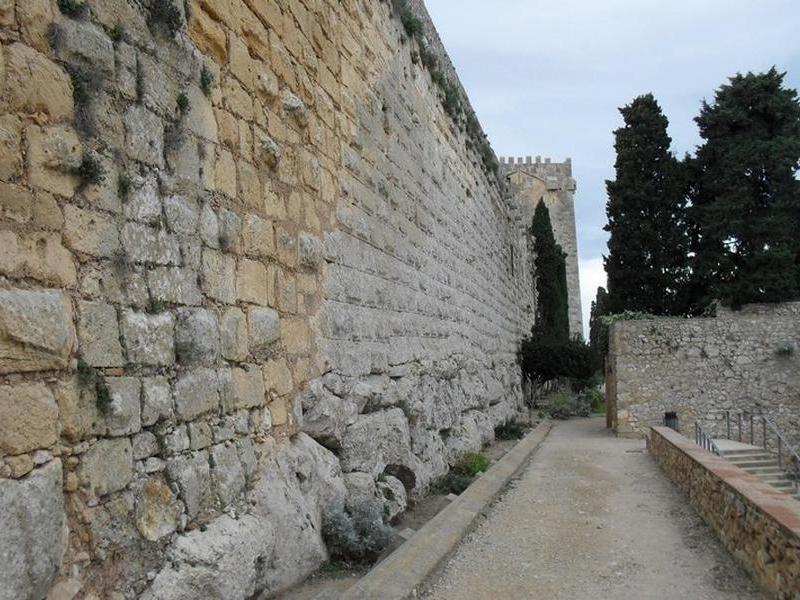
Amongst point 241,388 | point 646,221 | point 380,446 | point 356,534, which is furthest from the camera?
point 646,221

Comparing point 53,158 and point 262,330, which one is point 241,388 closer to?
point 262,330

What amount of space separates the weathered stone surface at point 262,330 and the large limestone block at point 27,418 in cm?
159

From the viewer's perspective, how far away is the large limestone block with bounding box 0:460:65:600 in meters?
2.51

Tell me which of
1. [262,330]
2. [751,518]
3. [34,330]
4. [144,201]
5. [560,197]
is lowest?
[751,518]

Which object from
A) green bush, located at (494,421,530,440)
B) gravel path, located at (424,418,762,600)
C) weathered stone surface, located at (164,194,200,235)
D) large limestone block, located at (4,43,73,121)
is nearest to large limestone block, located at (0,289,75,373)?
large limestone block, located at (4,43,73,121)

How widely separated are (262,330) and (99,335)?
1430 millimetres

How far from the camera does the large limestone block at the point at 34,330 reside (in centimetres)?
263

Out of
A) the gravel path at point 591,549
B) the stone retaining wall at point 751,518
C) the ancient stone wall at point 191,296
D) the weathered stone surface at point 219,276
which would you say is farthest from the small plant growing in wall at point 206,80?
the stone retaining wall at point 751,518

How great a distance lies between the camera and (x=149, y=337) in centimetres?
339

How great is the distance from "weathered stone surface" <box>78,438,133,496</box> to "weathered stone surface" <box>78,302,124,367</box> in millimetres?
334

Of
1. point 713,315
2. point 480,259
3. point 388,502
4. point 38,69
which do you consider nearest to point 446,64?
point 480,259

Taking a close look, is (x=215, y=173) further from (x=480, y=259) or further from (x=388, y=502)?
(x=480, y=259)

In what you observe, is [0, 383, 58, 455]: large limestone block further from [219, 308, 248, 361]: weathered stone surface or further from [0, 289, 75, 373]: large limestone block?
[219, 308, 248, 361]: weathered stone surface

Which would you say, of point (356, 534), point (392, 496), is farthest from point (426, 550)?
point (392, 496)
